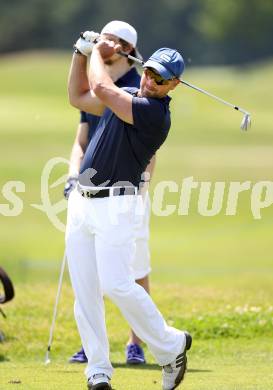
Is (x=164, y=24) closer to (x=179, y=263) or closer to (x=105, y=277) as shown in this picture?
(x=179, y=263)

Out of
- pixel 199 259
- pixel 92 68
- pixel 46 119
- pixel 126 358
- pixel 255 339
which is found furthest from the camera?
pixel 46 119

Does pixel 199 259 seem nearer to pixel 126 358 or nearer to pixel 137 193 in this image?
pixel 126 358

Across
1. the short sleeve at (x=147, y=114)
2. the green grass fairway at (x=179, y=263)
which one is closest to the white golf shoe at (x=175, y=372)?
the green grass fairway at (x=179, y=263)

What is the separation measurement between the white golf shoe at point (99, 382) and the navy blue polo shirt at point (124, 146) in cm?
116

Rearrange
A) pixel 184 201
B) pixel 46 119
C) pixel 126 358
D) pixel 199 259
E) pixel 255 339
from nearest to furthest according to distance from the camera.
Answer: pixel 126 358 → pixel 255 339 → pixel 199 259 → pixel 184 201 → pixel 46 119

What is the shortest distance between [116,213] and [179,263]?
10268 mm

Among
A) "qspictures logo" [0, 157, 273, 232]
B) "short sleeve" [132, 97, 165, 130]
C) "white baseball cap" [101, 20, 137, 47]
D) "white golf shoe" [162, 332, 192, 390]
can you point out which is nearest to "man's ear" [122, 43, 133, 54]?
"white baseball cap" [101, 20, 137, 47]

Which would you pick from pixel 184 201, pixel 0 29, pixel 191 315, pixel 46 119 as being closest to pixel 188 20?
pixel 0 29

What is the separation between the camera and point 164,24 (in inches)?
3971

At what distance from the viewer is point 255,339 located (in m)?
10.1

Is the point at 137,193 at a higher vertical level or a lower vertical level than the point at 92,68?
lower

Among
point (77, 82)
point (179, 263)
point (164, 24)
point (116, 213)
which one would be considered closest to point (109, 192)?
point (116, 213)

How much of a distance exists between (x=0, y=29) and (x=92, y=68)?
99.2m

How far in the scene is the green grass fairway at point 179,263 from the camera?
8.55m
